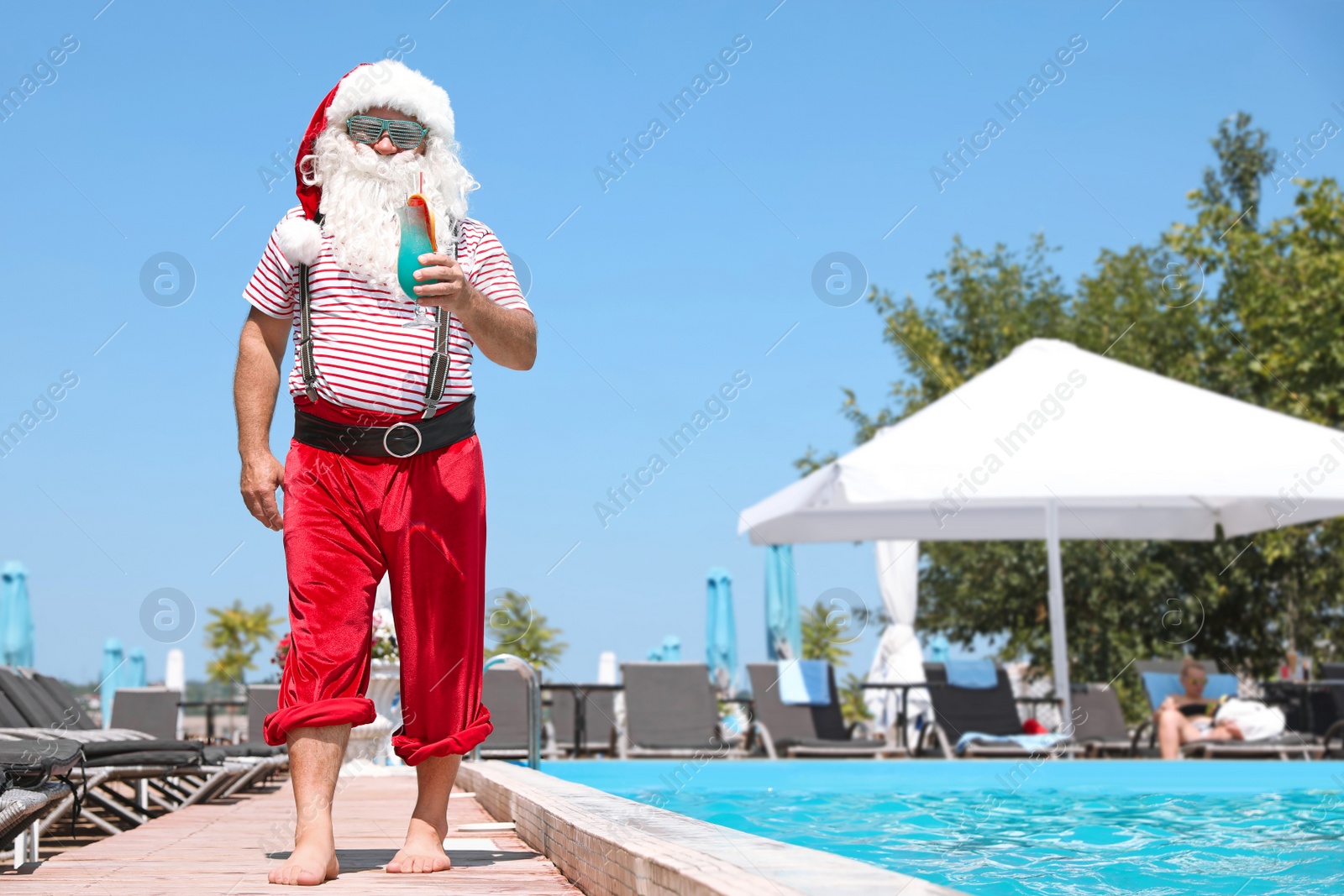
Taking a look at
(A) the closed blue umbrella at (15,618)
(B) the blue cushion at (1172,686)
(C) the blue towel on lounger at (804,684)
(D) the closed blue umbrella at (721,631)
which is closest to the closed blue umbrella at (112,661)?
(A) the closed blue umbrella at (15,618)

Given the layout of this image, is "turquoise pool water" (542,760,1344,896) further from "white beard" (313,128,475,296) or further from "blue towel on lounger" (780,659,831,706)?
"white beard" (313,128,475,296)

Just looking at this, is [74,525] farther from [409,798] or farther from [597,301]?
[597,301]

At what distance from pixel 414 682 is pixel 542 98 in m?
6.51

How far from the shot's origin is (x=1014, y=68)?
12125 mm

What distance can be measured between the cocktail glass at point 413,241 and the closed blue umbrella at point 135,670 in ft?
62.3

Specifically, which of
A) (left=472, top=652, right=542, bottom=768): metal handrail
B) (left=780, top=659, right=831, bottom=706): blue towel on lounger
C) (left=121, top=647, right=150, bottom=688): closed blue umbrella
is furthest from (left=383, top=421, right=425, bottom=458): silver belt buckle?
(left=121, top=647, right=150, bottom=688): closed blue umbrella

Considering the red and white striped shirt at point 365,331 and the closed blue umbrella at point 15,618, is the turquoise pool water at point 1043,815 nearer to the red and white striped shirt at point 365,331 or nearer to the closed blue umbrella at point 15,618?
the red and white striped shirt at point 365,331

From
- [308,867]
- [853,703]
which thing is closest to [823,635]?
[853,703]

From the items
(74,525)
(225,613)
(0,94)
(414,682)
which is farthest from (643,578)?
(225,613)

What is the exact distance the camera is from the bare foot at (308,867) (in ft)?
8.07

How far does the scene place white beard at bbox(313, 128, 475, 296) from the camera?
296 cm

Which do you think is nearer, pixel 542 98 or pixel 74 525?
pixel 74 525

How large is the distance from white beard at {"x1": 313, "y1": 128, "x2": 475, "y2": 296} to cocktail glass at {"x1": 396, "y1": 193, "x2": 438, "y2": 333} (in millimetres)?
186

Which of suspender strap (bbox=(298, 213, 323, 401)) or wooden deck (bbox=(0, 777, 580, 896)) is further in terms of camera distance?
suspender strap (bbox=(298, 213, 323, 401))
